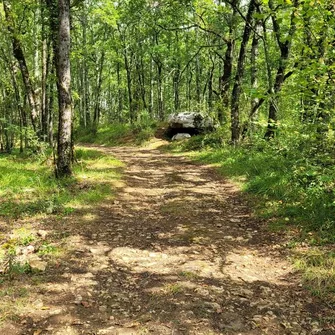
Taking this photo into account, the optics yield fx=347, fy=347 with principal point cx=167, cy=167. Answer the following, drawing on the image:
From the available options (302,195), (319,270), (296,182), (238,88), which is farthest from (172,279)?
(238,88)

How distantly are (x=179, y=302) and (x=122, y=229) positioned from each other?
2.88m

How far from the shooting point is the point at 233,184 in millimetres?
10445

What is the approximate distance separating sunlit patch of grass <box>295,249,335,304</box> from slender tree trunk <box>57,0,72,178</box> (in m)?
6.81

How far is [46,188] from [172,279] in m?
5.19

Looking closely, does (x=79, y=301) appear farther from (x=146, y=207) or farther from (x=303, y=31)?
(x=303, y=31)

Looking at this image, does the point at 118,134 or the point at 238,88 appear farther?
the point at 118,134

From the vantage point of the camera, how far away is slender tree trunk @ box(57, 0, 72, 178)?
9.66m

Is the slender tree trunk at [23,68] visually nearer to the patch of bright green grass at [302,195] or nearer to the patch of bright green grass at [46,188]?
the patch of bright green grass at [46,188]

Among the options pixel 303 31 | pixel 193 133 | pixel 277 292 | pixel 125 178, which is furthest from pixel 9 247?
pixel 193 133

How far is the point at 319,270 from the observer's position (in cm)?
495

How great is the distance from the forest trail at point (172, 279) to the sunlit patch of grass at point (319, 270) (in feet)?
0.57

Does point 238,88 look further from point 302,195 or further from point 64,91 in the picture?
point 302,195

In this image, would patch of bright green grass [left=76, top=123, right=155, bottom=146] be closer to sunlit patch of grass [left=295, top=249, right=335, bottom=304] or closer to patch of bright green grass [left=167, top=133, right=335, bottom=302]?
patch of bright green grass [left=167, top=133, right=335, bottom=302]

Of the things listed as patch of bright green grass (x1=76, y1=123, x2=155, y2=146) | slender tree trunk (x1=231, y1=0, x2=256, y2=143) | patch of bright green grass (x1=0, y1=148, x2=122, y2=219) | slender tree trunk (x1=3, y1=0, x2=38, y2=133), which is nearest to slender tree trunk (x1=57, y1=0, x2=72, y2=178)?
patch of bright green grass (x1=0, y1=148, x2=122, y2=219)
